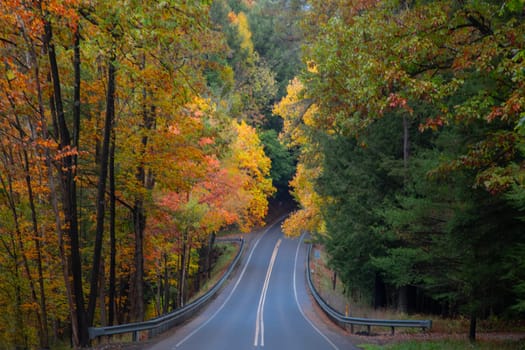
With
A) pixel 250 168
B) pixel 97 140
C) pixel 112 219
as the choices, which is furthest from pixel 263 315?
pixel 250 168

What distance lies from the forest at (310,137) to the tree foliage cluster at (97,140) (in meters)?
0.09

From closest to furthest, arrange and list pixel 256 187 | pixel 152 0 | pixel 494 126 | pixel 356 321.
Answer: pixel 152 0
pixel 494 126
pixel 356 321
pixel 256 187

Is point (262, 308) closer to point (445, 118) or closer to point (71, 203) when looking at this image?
point (71, 203)

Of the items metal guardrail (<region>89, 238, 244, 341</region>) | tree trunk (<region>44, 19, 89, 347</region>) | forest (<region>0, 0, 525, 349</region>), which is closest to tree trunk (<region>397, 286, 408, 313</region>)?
forest (<region>0, 0, 525, 349</region>)

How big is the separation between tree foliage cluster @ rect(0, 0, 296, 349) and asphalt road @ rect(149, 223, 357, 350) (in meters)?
3.64

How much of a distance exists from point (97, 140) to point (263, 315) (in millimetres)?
13705

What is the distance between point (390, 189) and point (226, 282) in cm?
2156

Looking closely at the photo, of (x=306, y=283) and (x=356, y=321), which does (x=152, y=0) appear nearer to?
(x=356, y=321)

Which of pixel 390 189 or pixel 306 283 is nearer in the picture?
pixel 390 189

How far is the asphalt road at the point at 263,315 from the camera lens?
16188 millimetres

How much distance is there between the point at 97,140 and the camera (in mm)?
16969

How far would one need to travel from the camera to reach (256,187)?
4375 cm

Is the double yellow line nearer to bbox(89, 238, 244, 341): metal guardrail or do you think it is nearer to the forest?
bbox(89, 238, 244, 341): metal guardrail

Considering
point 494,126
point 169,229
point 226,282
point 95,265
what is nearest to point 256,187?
point 226,282
